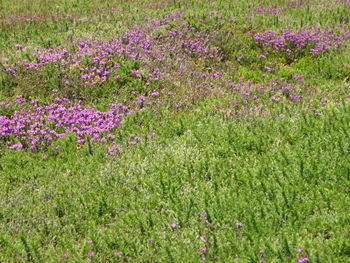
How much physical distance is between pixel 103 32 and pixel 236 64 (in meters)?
4.18

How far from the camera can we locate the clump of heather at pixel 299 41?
10586 mm

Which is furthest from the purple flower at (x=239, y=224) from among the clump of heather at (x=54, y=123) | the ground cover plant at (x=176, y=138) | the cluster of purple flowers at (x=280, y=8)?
the cluster of purple flowers at (x=280, y=8)

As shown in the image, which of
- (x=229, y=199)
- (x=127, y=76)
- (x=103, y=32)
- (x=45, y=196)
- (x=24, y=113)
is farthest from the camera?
(x=103, y=32)

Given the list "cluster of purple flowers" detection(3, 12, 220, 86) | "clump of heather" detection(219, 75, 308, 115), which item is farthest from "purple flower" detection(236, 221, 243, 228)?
"cluster of purple flowers" detection(3, 12, 220, 86)

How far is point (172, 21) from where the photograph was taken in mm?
12156

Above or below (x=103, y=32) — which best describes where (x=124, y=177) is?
below

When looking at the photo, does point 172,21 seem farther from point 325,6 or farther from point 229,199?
point 229,199

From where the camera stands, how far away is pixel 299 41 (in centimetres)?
1080

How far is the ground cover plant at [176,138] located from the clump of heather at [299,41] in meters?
0.04

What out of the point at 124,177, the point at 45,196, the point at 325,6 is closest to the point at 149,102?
the point at 124,177

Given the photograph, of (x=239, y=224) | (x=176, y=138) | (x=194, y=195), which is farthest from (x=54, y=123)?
(x=239, y=224)

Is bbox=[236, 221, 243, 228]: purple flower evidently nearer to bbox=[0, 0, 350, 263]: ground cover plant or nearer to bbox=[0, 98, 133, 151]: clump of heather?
bbox=[0, 0, 350, 263]: ground cover plant

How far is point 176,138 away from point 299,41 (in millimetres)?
5550

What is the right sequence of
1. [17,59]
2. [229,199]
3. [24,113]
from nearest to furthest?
[229,199]
[24,113]
[17,59]
